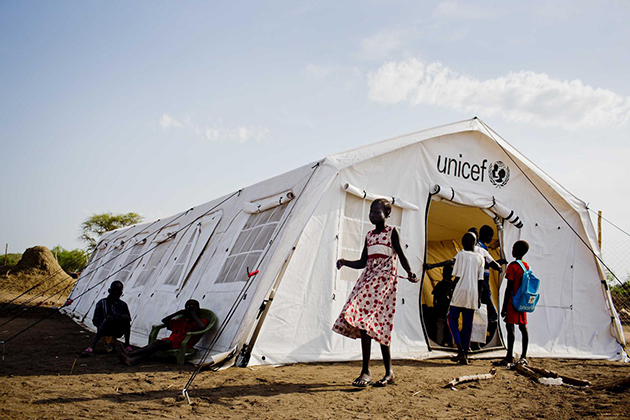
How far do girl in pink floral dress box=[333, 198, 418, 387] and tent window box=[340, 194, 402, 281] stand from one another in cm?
145

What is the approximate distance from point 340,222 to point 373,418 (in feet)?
9.51

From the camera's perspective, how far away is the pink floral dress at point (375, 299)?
4287mm

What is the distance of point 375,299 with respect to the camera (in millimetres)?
4363

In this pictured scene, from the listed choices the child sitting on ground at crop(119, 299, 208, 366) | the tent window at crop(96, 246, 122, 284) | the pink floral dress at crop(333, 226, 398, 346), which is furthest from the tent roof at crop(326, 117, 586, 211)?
the tent window at crop(96, 246, 122, 284)

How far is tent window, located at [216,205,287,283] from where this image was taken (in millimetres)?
6121

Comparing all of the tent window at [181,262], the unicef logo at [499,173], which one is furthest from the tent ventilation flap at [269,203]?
the unicef logo at [499,173]

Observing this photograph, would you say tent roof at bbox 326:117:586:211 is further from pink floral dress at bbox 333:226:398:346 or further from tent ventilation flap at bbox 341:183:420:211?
pink floral dress at bbox 333:226:398:346

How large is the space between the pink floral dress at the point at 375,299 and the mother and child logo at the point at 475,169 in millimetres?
2744

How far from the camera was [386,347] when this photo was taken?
14.3 feet

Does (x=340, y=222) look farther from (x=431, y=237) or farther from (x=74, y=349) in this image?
(x=431, y=237)

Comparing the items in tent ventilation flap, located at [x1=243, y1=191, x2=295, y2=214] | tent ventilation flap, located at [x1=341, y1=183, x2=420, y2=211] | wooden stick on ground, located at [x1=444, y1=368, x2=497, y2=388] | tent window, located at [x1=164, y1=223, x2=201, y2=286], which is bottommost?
wooden stick on ground, located at [x1=444, y1=368, x2=497, y2=388]

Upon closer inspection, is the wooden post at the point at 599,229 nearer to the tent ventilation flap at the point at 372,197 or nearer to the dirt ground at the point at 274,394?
the dirt ground at the point at 274,394

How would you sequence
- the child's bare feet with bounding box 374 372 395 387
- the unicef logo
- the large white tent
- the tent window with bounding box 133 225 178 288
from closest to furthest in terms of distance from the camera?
the child's bare feet with bounding box 374 372 395 387 → the large white tent → the unicef logo → the tent window with bounding box 133 225 178 288

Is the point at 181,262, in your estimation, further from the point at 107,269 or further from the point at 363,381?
the point at 107,269
